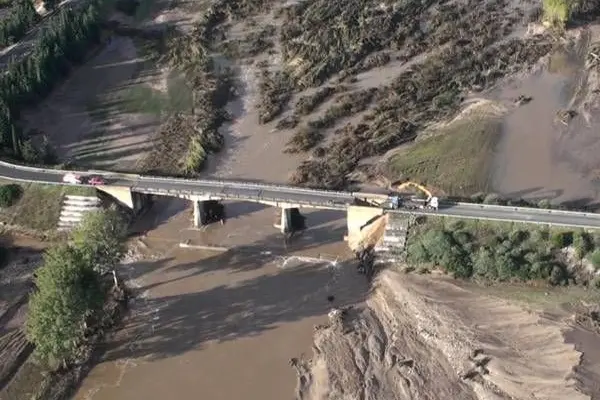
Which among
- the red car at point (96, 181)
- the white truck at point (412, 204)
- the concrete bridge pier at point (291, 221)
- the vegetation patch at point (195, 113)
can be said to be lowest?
the concrete bridge pier at point (291, 221)

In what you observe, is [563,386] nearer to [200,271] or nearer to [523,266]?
[523,266]

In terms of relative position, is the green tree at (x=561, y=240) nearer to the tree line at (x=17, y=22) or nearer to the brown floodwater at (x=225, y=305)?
the brown floodwater at (x=225, y=305)

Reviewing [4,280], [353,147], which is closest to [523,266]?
[353,147]

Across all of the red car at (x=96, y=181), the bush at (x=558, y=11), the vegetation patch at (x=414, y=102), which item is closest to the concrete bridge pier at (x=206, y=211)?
the vegetation patch at (x=414, y=102)

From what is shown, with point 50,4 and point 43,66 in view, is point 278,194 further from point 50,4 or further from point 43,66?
point 50,4

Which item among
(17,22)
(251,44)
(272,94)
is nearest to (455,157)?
(272,94)
